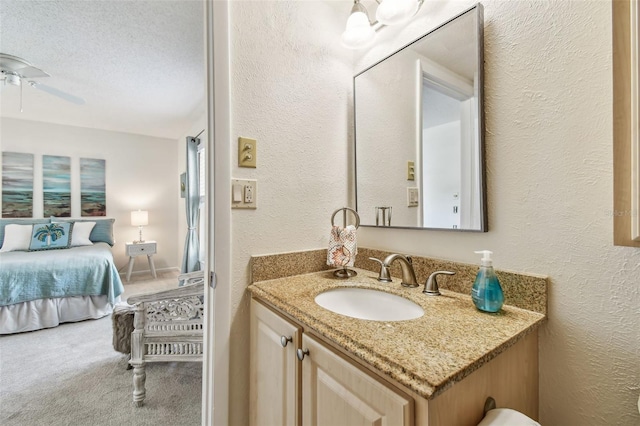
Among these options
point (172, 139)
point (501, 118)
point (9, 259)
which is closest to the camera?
point (501, 118)

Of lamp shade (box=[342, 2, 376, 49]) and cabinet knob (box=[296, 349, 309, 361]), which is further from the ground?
lamp shade (box=[342, 2, 376, 49])

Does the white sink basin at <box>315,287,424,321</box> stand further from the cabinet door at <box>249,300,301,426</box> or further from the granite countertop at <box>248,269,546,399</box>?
the cabinet door at <box>249,300,301,426</box>

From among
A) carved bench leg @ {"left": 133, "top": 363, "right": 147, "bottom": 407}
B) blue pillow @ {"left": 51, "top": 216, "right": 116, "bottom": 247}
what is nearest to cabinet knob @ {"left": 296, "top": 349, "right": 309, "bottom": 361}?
carved bench leg @ {"left": 133, "top": 363, "right": 147, "bottom": 407}

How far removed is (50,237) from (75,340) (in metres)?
1.80

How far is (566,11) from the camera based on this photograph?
718mm

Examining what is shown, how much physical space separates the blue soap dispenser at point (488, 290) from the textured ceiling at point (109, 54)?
2.18 m

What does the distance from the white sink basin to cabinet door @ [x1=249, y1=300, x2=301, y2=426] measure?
184 mm

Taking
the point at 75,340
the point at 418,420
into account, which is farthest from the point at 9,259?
the point at 418,420

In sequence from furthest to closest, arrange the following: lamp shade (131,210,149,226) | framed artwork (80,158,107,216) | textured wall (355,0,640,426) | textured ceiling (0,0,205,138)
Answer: lamp shade (131,210,149,226) → framed artwork (80,158,107,216) → textured ceiling (0,0,205,138) → textured wall (355,0,640,426)

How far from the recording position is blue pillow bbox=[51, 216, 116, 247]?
3750mm

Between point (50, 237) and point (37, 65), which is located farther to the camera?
point (50, 237)

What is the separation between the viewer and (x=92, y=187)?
157 inches

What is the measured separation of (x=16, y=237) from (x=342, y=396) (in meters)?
4.53

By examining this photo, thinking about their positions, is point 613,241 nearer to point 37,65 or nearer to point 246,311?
point 246,311
